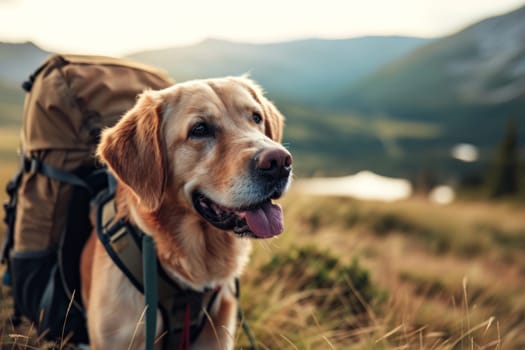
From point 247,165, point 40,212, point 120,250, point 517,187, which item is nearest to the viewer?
point 247,165

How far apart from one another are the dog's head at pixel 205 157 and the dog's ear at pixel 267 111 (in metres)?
0.22

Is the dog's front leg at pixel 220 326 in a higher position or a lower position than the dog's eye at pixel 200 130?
lower

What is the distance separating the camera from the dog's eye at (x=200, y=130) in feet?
9.42

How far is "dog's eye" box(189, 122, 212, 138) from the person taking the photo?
9.42 ft

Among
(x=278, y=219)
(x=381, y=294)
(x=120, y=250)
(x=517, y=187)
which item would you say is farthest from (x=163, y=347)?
(x=517, y=187)

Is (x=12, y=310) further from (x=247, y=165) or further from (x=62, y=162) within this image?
(x=247, y=165)

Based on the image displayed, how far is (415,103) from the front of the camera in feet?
547

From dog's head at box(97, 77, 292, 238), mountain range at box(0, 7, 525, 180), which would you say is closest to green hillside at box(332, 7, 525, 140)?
mountain range at box(0, 7, 525, 180)

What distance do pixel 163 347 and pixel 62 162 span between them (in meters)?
1.34

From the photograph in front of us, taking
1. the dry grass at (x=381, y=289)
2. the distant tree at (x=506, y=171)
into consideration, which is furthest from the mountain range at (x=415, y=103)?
the dry grass at (x=381, y=289)

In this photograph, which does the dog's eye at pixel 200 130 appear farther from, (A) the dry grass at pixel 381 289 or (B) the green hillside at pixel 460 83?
(B) the green hillside at pixel 460 83

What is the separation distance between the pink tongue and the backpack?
4.02 ft

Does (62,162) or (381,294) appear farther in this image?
(381,294)

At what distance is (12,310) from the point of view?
396cm
